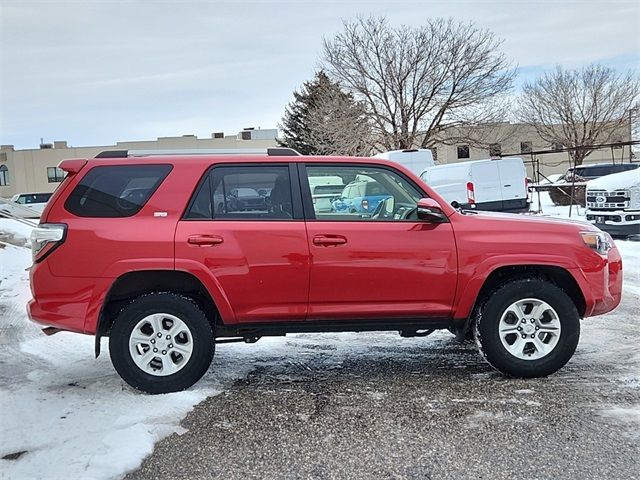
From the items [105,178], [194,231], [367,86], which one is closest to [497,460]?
[194,231]

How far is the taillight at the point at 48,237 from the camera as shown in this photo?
4.41m

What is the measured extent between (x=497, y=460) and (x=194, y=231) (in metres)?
2.59

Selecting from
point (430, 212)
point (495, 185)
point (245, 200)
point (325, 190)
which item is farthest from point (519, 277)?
point (495, 185)

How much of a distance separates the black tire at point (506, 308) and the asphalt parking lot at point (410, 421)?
140 millimetres

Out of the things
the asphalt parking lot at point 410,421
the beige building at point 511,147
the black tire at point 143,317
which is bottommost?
the asphalt parking lot at point 410,421

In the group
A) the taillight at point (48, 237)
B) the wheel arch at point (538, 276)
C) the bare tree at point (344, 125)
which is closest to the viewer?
the taillight at point (48, 237)

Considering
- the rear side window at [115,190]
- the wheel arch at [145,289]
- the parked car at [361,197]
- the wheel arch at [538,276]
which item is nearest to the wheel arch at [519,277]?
the wheel arch at [538,276]

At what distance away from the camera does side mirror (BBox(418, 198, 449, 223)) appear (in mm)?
4547

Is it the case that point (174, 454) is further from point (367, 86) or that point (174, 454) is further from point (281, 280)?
point (367, 86)

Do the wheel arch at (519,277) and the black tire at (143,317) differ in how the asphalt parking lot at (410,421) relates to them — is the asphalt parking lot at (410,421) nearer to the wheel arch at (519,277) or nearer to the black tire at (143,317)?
the black tire at (143,317)

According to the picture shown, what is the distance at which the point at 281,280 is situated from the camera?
4.52 m

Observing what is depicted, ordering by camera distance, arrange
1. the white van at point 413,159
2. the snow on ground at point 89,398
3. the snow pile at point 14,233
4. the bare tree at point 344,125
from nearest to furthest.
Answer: the snow on ground at point 89,398, the snow pile at point 14,233, the white van at point 413,159, the bare tree at point 344,125

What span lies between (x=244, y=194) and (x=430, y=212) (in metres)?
1.45

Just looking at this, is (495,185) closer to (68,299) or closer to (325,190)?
(325,190)
